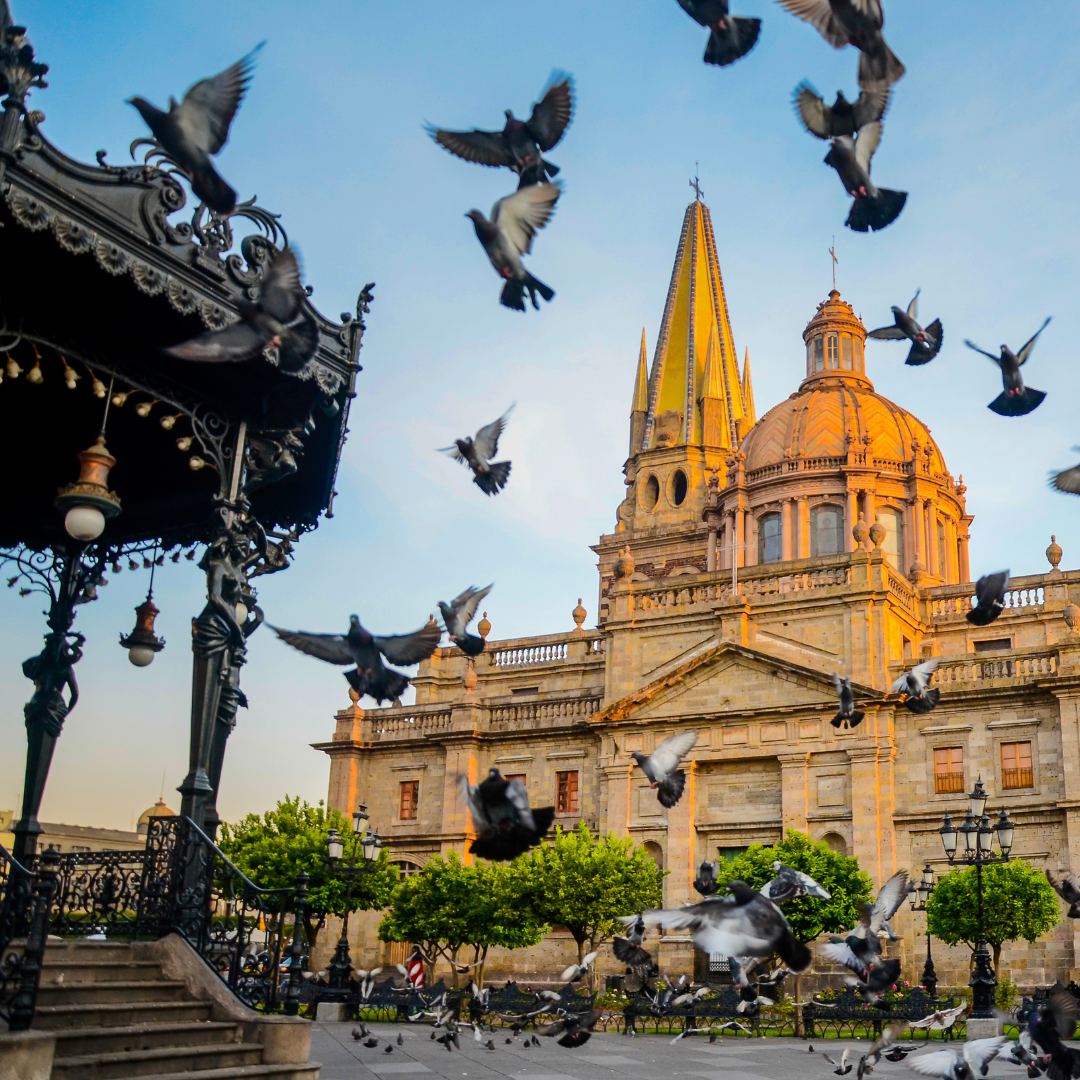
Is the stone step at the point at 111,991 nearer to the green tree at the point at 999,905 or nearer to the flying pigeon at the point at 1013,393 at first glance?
the flying pigeon at the point at 1013,393

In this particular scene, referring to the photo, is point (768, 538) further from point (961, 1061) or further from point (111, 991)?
point (111, 991)

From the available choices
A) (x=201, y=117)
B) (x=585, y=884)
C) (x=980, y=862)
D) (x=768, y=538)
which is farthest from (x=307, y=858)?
(x=201, y=117)

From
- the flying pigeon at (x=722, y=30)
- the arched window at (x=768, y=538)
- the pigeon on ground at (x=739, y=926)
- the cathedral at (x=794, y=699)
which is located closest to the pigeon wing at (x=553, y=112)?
the flying pigeon at (x=722, y=30)

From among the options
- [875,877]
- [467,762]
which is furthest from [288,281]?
[467,762]

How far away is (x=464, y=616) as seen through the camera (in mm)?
11180

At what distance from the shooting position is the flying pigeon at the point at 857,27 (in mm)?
7039

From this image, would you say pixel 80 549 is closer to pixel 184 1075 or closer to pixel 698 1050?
pixel 184 1075

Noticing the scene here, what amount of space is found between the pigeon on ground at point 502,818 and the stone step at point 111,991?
3801mm

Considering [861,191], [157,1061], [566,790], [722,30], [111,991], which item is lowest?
[157,1061]

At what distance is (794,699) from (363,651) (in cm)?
3143

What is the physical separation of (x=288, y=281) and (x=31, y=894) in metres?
5.09

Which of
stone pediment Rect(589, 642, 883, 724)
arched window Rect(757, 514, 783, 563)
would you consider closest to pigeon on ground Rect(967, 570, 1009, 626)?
stone pediment Rect(589, 642, 883, 724)

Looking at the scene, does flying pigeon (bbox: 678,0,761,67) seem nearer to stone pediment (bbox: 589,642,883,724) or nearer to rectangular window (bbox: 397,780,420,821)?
stone pediment (bbox: 589,642,883,724)

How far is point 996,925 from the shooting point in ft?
99.2
